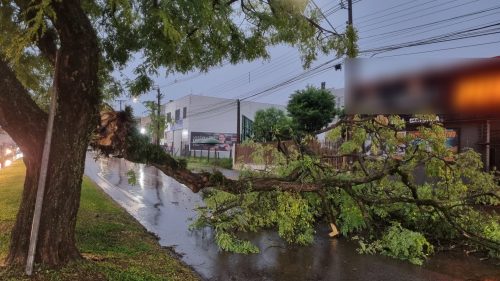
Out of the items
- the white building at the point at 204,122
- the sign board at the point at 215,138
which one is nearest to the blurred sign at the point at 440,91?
the sign board at the point at 215,138

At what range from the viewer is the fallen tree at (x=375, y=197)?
723cm

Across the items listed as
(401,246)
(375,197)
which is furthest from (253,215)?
(401,246)

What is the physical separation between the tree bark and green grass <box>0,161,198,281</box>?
286mm

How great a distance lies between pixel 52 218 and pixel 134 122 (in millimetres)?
1537

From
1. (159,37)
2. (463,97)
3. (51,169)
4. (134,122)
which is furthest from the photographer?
(463,97)

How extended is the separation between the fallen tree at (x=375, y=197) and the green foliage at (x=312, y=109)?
1687 centimetres

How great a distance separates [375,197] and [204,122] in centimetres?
4673

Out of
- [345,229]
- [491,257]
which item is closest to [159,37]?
[345,229]

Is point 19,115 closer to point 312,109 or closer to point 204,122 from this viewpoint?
point 312,109

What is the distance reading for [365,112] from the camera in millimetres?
10312

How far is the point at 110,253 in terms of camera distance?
6066mm

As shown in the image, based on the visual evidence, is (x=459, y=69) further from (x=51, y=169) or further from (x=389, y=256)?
(x=51, y=169)

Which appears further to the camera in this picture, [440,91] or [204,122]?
[204,122]

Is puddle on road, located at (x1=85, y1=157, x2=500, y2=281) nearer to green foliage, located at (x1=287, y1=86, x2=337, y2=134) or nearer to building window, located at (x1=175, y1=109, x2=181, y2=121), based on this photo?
green foliage, located at (x1=287, y1=86, x2=337, y2=134)
